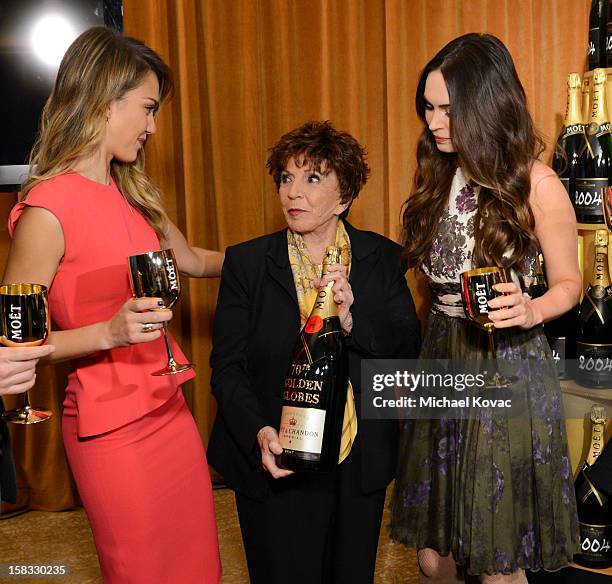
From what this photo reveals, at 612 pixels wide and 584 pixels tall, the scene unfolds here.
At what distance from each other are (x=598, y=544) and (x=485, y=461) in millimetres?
928

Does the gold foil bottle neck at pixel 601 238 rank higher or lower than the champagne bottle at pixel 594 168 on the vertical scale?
lower

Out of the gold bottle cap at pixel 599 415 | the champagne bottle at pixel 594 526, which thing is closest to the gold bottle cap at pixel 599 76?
the gold bottle cap at pixel 599 415

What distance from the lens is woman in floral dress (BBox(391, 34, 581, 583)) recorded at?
170cm

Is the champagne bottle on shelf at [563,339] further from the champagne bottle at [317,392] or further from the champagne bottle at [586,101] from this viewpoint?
the champagne bottle at [317,392]

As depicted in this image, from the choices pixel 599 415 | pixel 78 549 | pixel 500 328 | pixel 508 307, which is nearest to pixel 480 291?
pixel 508 307

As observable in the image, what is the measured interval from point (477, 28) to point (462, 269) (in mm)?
1526

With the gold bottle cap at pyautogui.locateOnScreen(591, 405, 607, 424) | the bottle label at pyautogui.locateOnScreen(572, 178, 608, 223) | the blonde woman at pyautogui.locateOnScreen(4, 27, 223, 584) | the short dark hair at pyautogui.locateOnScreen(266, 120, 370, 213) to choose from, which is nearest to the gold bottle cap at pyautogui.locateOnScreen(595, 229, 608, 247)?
the bottle label at pyautogui.locateOnScreen(572, 178, 608, 223)

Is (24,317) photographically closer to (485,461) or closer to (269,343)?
(269,343)

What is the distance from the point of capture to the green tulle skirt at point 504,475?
1.70 metres

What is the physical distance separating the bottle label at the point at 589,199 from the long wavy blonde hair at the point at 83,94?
1.37m

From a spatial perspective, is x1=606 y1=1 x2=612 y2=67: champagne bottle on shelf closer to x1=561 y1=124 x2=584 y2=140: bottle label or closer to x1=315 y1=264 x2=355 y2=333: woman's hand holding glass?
x1=561 y1=124 x2=584 y2=140: bottle label

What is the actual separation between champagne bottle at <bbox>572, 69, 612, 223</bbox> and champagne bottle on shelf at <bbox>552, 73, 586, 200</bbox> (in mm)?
22

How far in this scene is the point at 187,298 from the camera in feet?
10.4

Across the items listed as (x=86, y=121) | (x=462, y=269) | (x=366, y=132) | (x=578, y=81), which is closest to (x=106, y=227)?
(x=86, y=121)
